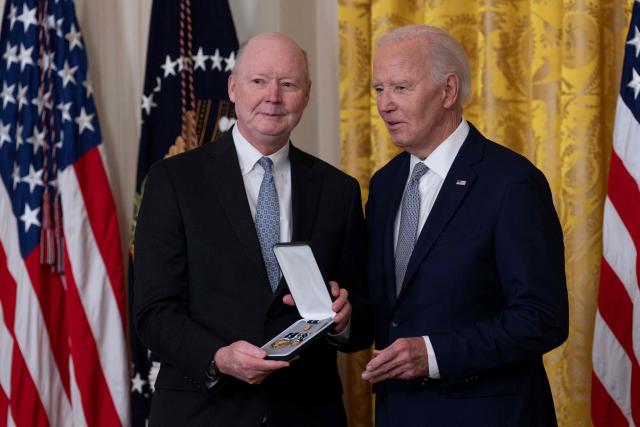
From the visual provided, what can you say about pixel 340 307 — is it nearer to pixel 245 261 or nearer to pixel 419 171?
pixel 245 261

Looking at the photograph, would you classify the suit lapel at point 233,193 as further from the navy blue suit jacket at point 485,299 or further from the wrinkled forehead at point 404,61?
the wrinkled forehead at point 404,61

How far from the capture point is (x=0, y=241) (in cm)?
437

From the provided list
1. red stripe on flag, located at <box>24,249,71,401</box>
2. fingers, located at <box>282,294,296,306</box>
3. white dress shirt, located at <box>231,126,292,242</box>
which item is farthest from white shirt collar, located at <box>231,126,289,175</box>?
red stripe on flag, located at <box>24,249,71,401</box>

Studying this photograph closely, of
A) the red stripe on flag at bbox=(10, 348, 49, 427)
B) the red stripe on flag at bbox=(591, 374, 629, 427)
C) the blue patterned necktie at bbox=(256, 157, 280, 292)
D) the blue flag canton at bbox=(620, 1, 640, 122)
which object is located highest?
the blue flag canton at bbox=(620, 1, 640, 122)

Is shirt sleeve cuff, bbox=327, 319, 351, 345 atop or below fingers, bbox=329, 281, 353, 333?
below

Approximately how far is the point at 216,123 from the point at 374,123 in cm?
73

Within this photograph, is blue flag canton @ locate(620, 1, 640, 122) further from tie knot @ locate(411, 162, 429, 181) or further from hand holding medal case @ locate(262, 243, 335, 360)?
hand holding medal case @ locate(262, 243, 335, 360)

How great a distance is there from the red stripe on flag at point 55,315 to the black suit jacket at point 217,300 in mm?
1846

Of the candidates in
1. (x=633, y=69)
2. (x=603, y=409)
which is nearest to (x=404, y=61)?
(x=633, y=69)

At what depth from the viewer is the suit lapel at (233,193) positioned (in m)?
2.70

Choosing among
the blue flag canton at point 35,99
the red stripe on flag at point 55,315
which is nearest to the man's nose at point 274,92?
the blue flag canton at point 35,99

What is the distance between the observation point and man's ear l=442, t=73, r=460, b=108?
276 centimetres

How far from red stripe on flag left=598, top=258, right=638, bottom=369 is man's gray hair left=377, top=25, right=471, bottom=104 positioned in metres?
1.20

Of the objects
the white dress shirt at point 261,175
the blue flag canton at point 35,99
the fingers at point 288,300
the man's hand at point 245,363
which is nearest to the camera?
the man's hand at point 245,363
